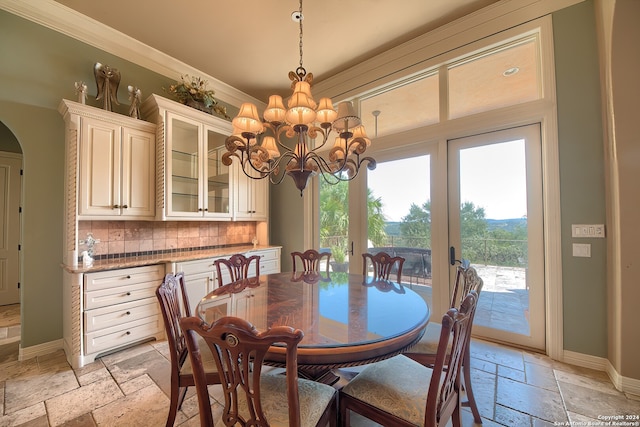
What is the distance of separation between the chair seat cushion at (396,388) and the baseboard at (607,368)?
1.75 m

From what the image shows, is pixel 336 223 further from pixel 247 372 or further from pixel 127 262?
pixel 247 372

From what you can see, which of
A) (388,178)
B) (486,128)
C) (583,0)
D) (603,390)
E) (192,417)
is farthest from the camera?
(388,178)

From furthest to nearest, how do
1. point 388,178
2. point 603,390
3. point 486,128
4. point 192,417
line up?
1. point 388,178
2. point 486,128
3. point 603,390
4. point 192,417

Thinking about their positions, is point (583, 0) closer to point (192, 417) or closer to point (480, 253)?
point (480, 253)

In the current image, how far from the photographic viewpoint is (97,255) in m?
2.75

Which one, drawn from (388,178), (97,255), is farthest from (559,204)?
(97,255)

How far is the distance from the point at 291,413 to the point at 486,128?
298cm

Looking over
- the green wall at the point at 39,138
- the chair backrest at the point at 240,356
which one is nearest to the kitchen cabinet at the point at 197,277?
the green wall at the point at 39,138

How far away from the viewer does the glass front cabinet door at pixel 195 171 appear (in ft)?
9.82

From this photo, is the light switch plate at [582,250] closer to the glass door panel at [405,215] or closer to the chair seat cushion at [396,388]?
the glass door panel at [405,215]

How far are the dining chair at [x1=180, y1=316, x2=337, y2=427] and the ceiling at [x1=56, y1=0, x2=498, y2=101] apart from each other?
2861 mm

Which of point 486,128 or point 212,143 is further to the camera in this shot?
point 212,143

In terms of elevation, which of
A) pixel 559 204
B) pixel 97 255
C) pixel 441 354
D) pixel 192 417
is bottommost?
pixel 192 417

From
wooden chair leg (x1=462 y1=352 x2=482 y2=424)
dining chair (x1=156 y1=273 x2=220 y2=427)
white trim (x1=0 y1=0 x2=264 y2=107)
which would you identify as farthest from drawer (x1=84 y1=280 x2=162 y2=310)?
wooden chair leg (x1=462 y1=352 x2=482 y2=424)
